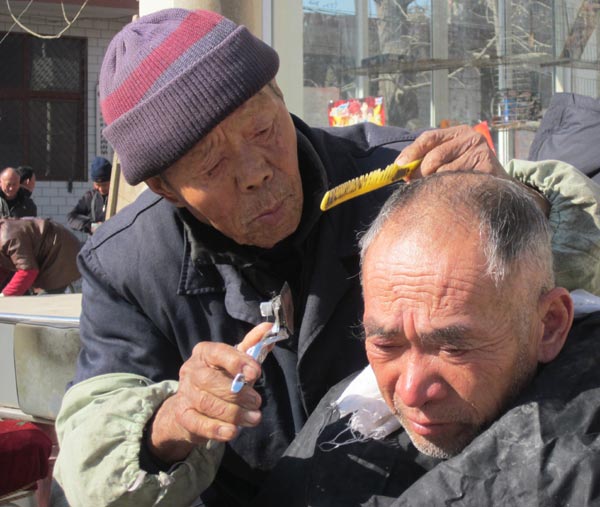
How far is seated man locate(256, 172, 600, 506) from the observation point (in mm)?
1337

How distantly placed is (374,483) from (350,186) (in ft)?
1.71

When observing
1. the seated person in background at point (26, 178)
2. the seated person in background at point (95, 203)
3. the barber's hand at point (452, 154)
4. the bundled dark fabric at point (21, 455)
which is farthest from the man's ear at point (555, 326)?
the seated person in background at point (26, 178)

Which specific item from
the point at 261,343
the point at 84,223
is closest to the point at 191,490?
the point at 261,343

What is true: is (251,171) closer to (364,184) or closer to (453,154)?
(364,184)

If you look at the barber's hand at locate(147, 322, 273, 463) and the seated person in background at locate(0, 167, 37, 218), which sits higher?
the seated person in background at locate(0, 167, 37, 218)

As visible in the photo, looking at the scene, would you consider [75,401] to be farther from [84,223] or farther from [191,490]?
[84,223]

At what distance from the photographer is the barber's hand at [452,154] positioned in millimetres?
1650

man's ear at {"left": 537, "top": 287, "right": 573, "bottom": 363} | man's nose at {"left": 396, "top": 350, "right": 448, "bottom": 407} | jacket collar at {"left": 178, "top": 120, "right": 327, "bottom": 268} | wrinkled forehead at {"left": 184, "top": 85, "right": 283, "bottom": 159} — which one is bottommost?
man's nose at {"left": 396, "top": 350, "right": 448, "bottom": 407}

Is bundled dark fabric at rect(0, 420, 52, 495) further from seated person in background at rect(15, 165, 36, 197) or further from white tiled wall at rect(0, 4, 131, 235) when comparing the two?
white tiled wall at rect(0, 4, 131, 235)

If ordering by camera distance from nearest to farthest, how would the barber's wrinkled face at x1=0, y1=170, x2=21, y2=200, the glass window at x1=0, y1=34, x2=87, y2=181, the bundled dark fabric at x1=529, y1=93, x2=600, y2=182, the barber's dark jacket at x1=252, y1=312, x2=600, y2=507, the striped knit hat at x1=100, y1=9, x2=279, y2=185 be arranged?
the barber's dark jacket at x1=252, y1=312, x2=600, y2=507
the striped knit hat at x1=100, y1=9, x2=279, y2=185
the bundled dark fabric at x1=529, y1=93, x2=600, y2=182
the barber's wrinkled face at x1=0, y1=170, x2=21, y2=200
the glass window at x1=0, y1=34, x2=87, y2=181

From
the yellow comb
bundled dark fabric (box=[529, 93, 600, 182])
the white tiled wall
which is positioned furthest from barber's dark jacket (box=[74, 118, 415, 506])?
the white tiled wall

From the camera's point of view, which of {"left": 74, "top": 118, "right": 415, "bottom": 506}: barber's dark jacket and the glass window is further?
the glass window

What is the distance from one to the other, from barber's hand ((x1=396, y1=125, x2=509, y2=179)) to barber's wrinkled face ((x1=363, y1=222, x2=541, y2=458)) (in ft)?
0.80

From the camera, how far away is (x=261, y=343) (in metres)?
1.58
